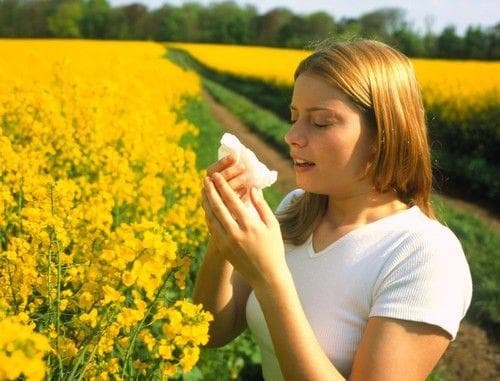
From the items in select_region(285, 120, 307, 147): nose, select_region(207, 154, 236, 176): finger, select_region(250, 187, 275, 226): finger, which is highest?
select_region(285, 120, 307, 147): nose

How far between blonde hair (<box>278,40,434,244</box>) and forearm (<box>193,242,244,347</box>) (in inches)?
16.0

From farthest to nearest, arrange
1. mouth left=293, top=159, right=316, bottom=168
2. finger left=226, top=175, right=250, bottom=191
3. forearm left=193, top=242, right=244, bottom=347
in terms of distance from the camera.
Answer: forearm left=193, top=242, right=244, bottom=347 → mouth left=293, top=159, right=316, bottom=168 → finger left=226, top=175, right=250, bottom=191

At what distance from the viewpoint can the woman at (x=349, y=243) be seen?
1387mm

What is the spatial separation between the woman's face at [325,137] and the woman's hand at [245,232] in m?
0.20

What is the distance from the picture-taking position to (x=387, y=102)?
1.57 metres

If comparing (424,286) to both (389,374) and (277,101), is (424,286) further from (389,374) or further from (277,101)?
(277,101)

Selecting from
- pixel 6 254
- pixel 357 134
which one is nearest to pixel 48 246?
pixel 6 254

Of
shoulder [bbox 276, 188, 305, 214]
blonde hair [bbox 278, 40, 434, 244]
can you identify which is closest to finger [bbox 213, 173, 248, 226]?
blonde hair [bbox 278, 40, 434, 244]

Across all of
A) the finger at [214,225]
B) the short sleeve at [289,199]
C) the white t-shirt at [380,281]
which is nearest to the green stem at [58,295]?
the finger at [214,225]

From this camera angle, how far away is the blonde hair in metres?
1.56

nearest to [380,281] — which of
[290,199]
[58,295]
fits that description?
[290,199]

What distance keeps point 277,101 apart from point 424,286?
1928cm

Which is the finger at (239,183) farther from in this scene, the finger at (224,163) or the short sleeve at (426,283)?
the short sleeve at (426,283)

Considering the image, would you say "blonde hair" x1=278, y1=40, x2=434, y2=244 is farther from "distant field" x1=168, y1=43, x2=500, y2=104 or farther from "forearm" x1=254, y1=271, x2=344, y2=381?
"distant field" x1=168, y1=43, x2=500, y2=104
